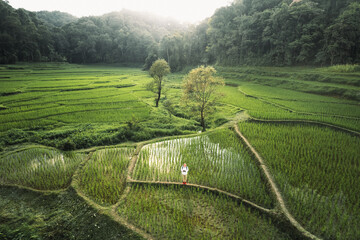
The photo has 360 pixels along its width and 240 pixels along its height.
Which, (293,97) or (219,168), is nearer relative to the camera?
(219,168)

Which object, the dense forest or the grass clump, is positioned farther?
the dense forest

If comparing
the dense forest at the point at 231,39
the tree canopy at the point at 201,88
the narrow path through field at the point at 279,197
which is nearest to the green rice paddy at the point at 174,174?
the narrow path through field at the point at 279,197

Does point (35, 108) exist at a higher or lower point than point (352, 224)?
higher

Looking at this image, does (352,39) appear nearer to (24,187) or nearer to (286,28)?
(286,28)

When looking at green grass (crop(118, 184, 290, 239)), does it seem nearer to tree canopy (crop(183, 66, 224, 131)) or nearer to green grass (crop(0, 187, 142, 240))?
green grass (crop(0, 187, 142, 240))

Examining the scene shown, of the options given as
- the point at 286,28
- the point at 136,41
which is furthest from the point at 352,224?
the point at 136,41

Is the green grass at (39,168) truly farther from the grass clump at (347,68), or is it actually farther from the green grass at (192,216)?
the grass clump at (347,68)

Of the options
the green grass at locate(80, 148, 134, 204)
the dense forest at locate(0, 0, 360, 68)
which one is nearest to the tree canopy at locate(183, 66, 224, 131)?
the green grass at locate(80, 148, 134, 204)
